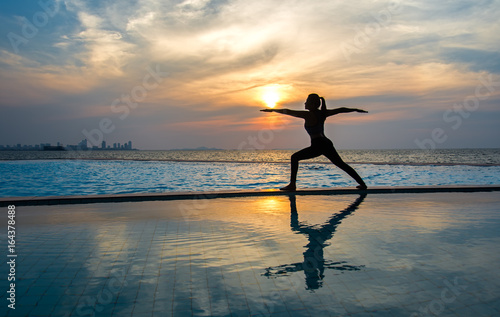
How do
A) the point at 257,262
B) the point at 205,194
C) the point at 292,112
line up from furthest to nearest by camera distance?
the point at 292,112 → the point at 205,194 → the point at 257,262

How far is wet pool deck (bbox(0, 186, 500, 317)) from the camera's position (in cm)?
291

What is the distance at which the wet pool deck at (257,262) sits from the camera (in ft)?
9.56

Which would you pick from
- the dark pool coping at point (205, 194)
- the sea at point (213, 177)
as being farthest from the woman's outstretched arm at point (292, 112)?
the sea at point (213, 177)

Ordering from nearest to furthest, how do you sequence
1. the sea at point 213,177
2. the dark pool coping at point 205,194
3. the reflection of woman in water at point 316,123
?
the dark pool coping at point 205,194 → the reflection of woman in water at point 316,123 → the sea at point 213,177

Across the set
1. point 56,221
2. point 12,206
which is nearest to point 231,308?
point 56,221

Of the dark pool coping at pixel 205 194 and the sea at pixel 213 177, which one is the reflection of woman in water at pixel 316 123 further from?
the sea at pixel 213 177

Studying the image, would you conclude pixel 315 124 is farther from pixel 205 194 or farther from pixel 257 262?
pixel 257 262

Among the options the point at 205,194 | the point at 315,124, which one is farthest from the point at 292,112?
the point at 205,194

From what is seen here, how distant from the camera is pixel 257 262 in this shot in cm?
391

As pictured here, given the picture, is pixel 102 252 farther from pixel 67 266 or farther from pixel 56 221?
pixel 56 221

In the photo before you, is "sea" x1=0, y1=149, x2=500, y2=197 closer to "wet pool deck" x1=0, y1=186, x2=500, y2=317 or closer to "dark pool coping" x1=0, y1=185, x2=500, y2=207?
"dark pool coping" x1=0, y1=185, x2=500, y2=207

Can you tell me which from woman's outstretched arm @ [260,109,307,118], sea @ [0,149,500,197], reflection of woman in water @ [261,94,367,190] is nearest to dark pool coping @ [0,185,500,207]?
reflection of woman in water @ [261,94,367,190]

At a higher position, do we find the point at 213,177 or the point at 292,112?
the point at 292,112

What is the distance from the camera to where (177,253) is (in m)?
4.25
